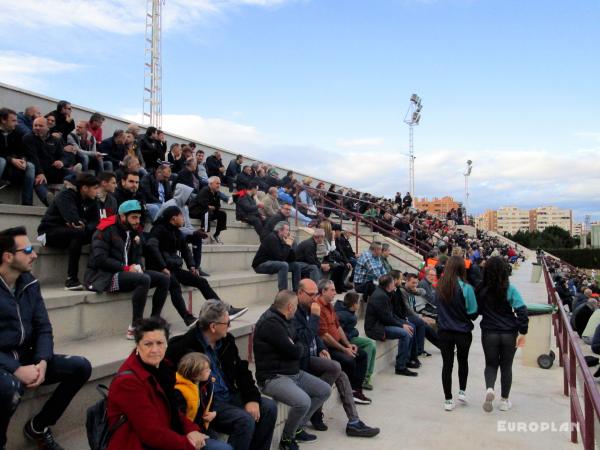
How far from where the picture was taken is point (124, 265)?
5129 mm

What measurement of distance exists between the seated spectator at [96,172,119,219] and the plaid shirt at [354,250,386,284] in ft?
15.4

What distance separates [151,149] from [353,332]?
5.32m

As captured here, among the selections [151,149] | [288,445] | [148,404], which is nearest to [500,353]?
[288,445]

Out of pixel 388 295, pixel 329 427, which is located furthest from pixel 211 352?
pixel 388 295

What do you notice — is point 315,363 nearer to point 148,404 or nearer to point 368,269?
point 148,404

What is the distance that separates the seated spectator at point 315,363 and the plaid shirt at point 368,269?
3.78 metres

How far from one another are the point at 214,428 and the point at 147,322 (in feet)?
3.65

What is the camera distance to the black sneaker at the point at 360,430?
5.11 metres

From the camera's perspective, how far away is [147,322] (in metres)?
3.22

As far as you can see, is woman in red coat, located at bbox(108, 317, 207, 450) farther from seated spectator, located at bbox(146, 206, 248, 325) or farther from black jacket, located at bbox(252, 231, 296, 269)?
black jacket, located at bbox(252, 231, 296, 269)

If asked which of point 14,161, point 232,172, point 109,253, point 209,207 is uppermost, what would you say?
point 232,172

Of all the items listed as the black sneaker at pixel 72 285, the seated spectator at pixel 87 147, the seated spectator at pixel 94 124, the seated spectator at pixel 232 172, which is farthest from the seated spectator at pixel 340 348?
the seated spectator at pixel 232 172

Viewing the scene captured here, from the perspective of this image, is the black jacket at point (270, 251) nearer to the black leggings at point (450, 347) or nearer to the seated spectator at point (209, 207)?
the seated spectator at point (209, 207)

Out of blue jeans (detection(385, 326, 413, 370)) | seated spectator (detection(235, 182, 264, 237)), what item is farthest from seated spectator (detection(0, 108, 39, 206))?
blue jeans (detection(385, 326, 413, 370))
